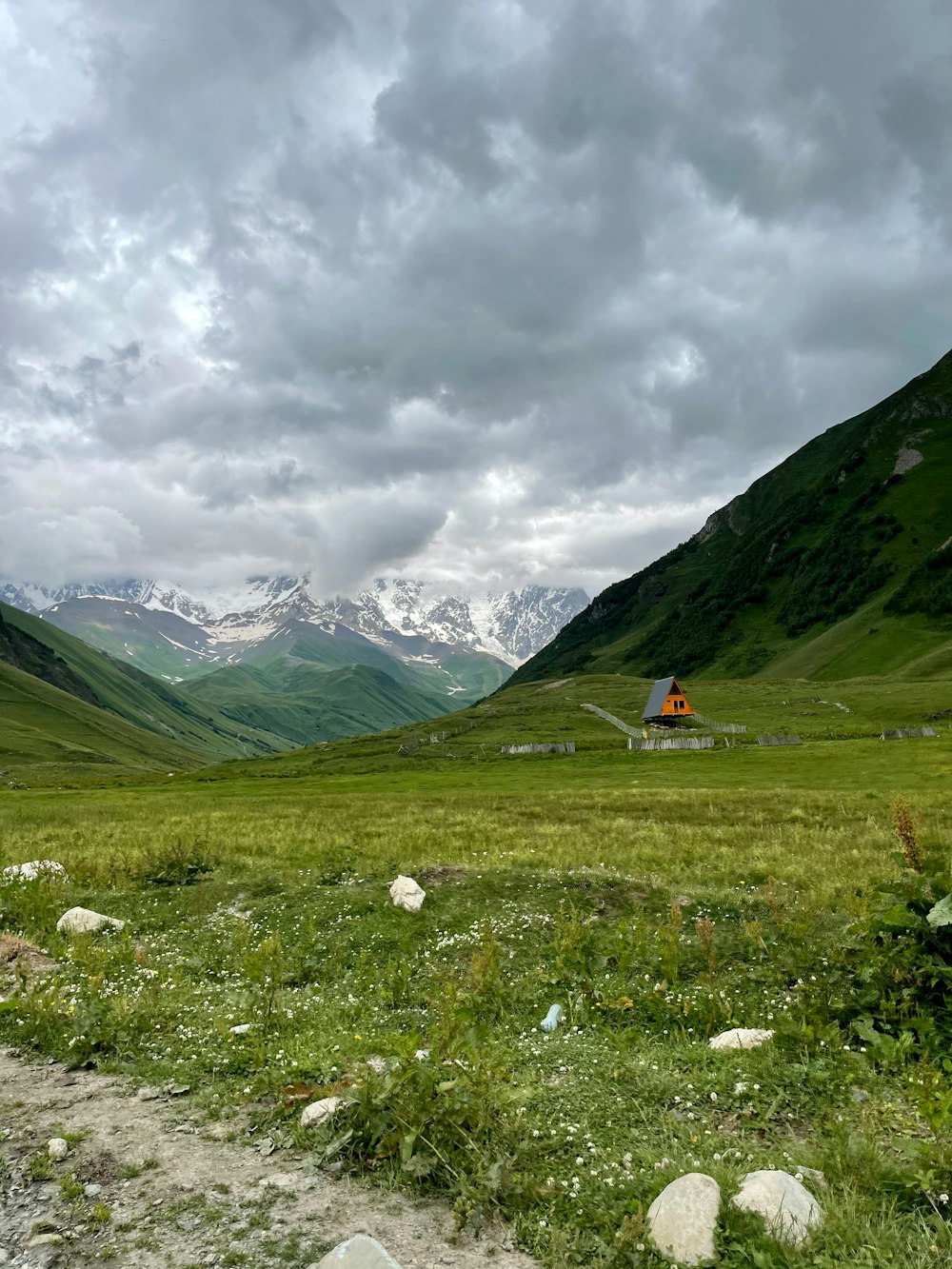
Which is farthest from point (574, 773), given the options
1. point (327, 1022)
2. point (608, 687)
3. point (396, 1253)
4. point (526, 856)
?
point (608, 687)

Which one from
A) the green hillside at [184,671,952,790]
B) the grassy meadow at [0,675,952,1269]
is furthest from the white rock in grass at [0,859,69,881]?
the green hillside at [184,671,952,790]

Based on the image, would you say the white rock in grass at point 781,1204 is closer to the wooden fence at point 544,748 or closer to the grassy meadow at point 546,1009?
the grassy meadow at point 546,1009

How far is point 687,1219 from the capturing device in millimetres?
5965

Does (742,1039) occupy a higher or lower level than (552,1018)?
higher

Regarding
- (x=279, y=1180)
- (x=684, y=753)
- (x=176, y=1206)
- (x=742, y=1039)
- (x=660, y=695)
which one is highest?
(x=176, y=1206)

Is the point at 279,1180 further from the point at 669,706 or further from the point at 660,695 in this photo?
the point at 660,695

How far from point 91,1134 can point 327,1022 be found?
12.5ft

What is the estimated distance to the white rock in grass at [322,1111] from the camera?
807 cm

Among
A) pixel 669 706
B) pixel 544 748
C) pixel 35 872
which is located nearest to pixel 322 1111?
pixel 35 872

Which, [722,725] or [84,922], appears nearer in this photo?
[84,922]

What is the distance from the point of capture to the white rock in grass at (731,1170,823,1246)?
5.86 meters

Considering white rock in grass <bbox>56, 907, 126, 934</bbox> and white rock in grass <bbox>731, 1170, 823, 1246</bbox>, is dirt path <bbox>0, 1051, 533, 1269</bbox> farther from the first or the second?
white rock in grass <bbox>56, 907, 126, 934</bbox>

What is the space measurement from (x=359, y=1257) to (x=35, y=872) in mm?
19801

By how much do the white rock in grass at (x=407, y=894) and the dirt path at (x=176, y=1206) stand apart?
8368mm
